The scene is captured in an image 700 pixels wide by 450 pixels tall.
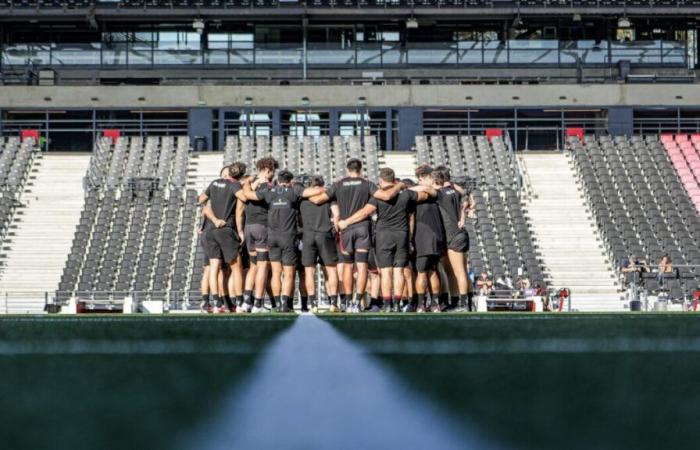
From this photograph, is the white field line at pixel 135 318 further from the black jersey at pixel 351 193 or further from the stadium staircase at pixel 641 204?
the stadium staircase at pixel 641 204

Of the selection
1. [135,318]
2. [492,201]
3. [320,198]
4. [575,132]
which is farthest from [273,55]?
[135,318]

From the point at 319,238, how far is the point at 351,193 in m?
0.82

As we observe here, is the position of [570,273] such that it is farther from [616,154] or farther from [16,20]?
[16,20]

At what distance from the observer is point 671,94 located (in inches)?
2007

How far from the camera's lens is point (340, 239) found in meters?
21.3

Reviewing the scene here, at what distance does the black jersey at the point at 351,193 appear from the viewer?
20.8 meters

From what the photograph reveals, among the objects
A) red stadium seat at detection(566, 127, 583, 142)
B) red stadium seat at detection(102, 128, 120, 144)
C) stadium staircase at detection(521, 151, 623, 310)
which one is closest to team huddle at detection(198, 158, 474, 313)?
A: stadium staircase at detection(521, 151, 623, 310)

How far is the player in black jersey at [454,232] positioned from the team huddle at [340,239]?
0.05ft

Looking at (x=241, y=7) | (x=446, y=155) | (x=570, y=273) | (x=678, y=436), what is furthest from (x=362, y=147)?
(x=678, y=436)

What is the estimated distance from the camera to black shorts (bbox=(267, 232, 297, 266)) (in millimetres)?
21203

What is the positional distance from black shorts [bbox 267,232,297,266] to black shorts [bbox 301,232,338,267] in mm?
140

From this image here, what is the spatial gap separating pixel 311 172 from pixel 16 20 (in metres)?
11.9

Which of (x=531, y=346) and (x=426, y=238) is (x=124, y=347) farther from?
(x=426, y=238)

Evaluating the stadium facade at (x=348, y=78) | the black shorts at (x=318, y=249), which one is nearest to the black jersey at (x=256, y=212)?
the black shorts at (x=318, y=249)
